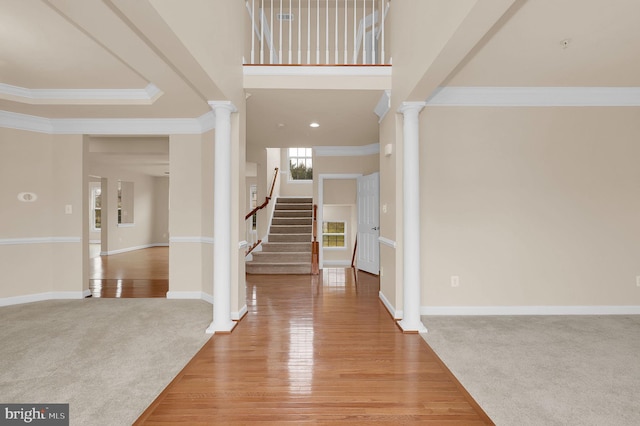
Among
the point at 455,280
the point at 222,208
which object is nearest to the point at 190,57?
the point at 222,208

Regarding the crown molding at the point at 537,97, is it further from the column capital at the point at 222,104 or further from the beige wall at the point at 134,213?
the beige wall at the point at 134,213

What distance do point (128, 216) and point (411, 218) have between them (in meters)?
9.94

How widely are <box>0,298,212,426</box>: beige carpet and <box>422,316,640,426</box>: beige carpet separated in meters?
2.30

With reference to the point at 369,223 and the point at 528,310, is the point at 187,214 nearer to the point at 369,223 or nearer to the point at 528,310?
the point at 369,223

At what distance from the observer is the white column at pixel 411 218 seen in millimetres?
3359

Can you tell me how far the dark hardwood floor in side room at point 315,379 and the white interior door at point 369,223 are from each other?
2.54 metres

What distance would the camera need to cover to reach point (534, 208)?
3.81 metres

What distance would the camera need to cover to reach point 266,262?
21.4ft

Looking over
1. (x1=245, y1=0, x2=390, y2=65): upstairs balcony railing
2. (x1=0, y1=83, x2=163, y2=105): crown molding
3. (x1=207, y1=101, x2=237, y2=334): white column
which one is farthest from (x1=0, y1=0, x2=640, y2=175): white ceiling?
(x1=245, y1=0, x2=390, y2=65): upstairs balcony railing

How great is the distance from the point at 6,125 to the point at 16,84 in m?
1.00

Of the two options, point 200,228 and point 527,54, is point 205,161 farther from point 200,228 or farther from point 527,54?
point 527,54

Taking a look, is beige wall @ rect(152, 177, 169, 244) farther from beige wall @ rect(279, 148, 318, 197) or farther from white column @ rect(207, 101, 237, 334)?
white column @ rect(207, 101, 237, 334)

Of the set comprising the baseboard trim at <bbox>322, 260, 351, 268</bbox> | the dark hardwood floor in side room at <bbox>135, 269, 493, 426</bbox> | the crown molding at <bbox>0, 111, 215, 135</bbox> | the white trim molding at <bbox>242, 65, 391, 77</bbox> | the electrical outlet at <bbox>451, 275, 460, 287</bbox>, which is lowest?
the baseboard trim at <bbox>322, 260, 351, 268</bbox>

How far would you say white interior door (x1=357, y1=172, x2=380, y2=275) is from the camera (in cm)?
622
